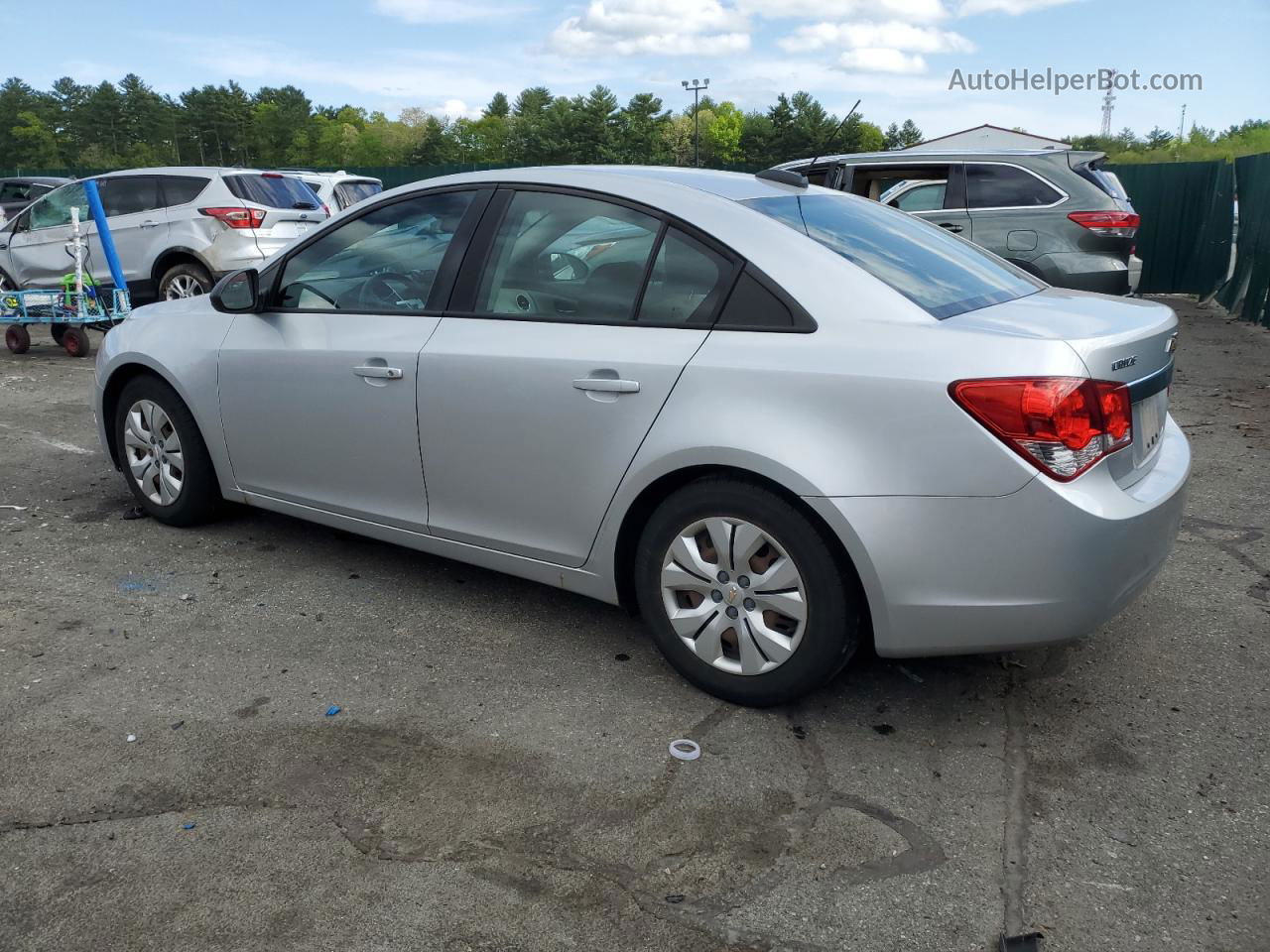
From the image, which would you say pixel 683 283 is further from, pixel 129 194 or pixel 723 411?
pixel 129 194

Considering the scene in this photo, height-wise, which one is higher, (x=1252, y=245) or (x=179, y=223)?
(x=179, y=223)

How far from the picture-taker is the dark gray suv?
31.3 ft

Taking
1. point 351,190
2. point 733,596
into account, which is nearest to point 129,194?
point 351,190

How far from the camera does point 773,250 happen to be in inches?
128

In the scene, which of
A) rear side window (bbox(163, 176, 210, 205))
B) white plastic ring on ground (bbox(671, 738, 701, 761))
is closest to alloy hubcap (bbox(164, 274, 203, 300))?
rear side window (bbox(163, 176, 210, 205))

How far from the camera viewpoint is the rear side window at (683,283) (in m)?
3.32

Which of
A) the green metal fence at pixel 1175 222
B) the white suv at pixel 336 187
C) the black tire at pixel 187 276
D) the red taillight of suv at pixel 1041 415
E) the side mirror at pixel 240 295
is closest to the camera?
the red taillight of suv at pixel 1041 415

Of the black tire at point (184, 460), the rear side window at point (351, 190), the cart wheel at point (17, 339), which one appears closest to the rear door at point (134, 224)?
the cart wheel at point (17, 339)

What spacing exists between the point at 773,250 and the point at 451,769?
1793 millimetres

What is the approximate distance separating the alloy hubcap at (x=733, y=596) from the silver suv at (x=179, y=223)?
9331 millimetres

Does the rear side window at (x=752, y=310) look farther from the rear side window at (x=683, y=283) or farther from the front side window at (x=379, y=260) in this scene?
the front side window at (x=379, y=260)

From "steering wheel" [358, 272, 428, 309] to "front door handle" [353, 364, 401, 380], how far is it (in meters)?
0.27

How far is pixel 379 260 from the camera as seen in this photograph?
4.18 meters

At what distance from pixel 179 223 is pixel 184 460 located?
7.76 meters
